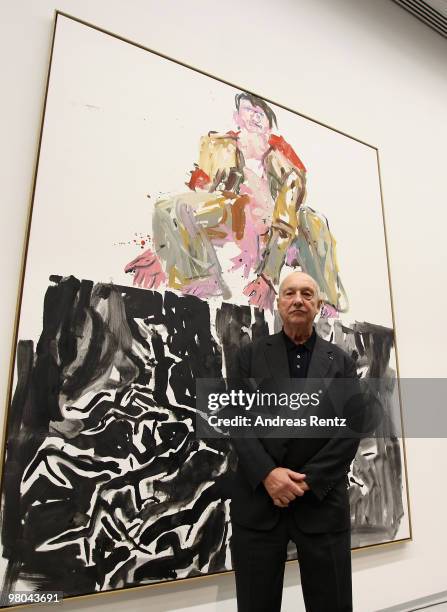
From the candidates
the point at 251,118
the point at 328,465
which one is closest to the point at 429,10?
the point at 251,118

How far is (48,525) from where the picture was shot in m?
1.52

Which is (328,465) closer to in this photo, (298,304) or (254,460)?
(254,460)

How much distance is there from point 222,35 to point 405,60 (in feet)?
5.35

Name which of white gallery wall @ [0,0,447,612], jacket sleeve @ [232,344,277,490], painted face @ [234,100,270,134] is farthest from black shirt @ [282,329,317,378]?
painted face @ [234,100,270,134]

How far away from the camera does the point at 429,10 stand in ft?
10.5

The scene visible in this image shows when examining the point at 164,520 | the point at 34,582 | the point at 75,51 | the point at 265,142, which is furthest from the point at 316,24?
the point at 34,582

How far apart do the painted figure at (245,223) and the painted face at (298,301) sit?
0.45 m

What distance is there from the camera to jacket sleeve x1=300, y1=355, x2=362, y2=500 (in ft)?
4.56

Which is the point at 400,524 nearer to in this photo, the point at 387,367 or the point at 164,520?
the point at 387,367

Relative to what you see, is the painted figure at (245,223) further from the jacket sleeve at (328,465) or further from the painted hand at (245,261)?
the jacket sleeve at (328,465)

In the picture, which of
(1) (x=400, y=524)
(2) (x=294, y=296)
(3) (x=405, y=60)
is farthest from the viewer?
(3) (x=405, y=60)

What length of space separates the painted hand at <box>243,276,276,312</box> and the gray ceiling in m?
2.60

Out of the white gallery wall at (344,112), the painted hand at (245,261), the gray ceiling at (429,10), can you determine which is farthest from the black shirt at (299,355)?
the gray ceiling at (429,10)

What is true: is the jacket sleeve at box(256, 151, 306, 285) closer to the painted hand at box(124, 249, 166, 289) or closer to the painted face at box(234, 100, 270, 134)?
the painted face at box(234, 100, 270, 134)
